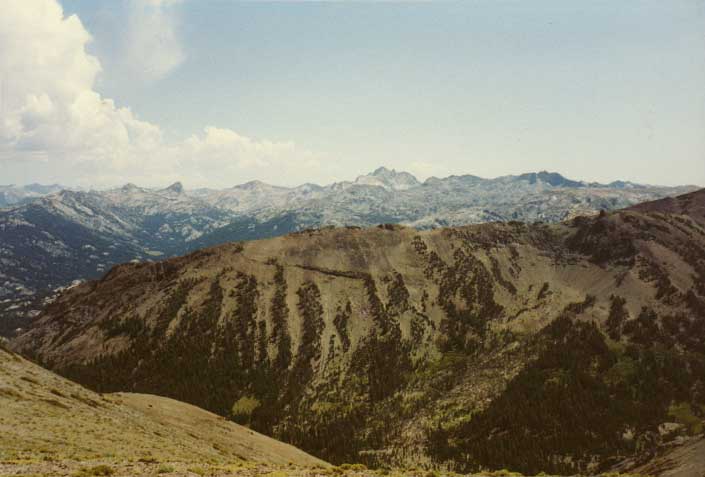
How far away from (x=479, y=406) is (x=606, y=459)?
55019 mm

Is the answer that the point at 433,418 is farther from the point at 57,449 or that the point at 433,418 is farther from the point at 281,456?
the point at 57,449

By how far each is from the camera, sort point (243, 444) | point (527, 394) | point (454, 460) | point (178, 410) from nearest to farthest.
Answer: point (243, 444)
point (178, 410)
point (454, 460)
point (527, 394)

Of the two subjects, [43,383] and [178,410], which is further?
[178,410]

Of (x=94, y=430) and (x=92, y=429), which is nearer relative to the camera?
(x=94, y=430)

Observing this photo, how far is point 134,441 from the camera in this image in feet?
183

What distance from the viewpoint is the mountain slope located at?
44.5 m

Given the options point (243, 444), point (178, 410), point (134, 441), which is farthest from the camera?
point (178, 410)

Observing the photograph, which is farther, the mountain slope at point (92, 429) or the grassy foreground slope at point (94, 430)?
the mountain slope at point (92, 429)

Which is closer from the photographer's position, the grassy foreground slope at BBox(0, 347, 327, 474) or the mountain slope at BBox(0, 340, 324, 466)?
the grassy foreground slope at BBox(0, 347, 327, 474)

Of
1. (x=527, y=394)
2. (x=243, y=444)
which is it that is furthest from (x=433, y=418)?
(x=243, y=444)

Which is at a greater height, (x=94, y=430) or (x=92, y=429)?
(x=92, y=429)

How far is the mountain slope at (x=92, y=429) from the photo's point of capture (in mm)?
Answer: 44531

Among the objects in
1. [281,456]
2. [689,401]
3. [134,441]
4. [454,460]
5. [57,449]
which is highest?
[57,449]

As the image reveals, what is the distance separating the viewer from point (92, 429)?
55.0 meters
